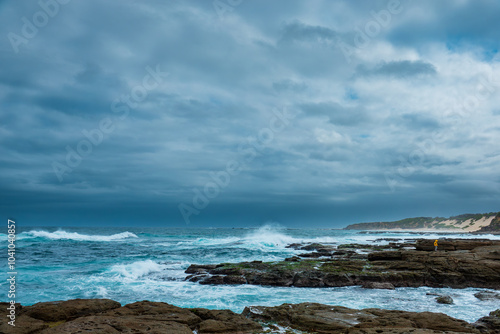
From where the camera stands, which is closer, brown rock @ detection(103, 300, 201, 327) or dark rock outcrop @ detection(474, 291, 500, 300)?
brown rock @ detection(103, 300, 201, 327)

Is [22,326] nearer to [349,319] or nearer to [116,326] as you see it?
[116,326]

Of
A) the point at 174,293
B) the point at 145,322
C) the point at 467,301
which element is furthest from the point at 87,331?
the point at 467,301

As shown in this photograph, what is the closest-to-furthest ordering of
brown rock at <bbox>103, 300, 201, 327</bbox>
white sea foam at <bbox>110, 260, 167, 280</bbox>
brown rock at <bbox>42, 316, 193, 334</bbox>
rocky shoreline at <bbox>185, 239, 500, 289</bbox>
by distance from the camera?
brown rock at <bbox>42, 316, 193, 334</bbox> < brown rock at <bbox>103, 300, 201, 327</bbox> < rocky shoreline at <bbox>185, 239, 500, 289</bbox> < white sea foam at <bbox>110, 260, 167, 280</bbox>

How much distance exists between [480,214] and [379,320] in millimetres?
179391

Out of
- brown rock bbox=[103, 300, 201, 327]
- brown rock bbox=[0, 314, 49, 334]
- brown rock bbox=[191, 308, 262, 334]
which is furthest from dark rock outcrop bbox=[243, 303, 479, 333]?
brown rock bbox=[0, 314, 49, 334]

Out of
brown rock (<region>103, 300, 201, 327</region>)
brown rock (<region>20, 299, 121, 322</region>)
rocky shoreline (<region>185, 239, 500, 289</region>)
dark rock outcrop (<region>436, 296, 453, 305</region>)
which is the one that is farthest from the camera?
rocky shoreline (<region>185, 239, 500, 289</region>)

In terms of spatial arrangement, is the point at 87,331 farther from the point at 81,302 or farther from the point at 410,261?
the point at 410,261

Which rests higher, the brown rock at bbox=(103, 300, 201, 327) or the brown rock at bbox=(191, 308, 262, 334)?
the brown rock at bbox=(103, 300, 201, 327)

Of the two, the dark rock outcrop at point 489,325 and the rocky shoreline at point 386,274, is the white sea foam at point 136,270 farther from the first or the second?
the dark rock outcrop at point 489,325

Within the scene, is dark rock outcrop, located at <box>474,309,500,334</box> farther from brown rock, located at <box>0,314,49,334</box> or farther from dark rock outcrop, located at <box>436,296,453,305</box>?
brown rock, located at <box>0,314,49,334</box>

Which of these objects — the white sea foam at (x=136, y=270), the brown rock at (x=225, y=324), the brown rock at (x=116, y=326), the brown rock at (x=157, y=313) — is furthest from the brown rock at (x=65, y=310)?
the white sea foam at (x=136, y=270)

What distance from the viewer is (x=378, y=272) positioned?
1925 centimetres

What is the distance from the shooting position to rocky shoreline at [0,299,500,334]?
748 cm

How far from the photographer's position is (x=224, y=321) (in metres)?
8.67
